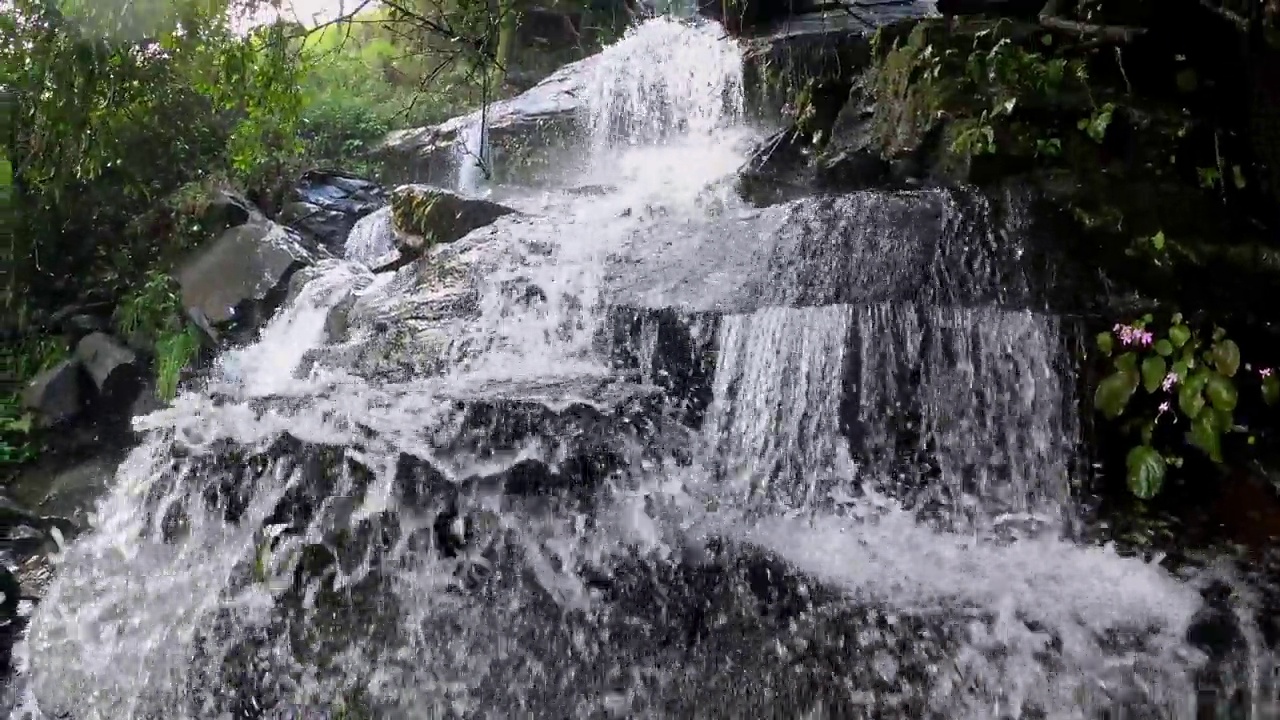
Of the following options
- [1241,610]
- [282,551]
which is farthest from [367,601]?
[1241,610]

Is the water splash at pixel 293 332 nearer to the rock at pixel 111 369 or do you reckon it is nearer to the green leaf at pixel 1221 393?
the rock at pixel 111 369

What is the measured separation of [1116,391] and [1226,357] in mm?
464

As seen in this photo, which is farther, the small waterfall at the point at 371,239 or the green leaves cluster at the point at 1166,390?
the small waterfall at the point at 371,239

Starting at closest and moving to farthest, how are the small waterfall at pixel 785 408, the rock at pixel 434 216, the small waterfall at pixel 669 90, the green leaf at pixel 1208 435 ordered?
1. the green leaf at pixel 1208 435
2. the small waterfall at pixel 785 408
3. the rock at pixel 434 216
4. the small waterfall at pixel 669 90

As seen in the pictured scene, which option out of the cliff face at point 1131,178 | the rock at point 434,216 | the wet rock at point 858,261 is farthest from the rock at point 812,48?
the rock at point 434,216

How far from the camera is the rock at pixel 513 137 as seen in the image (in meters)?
9.15

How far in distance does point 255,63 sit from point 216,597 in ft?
7.88

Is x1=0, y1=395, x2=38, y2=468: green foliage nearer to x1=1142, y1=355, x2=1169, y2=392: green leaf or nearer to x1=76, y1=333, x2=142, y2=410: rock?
x1=76, y1=333, x2=142, y2=410: rock

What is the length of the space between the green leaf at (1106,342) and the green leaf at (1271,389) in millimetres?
651

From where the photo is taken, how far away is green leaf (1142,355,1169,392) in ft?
13.2

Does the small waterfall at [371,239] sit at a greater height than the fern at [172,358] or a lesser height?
greater

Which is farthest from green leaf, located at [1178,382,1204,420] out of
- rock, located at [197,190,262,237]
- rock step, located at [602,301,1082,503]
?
rock, located at [197,190,262,237]

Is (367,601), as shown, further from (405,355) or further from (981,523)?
(981,523)

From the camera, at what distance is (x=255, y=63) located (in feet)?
12.7
